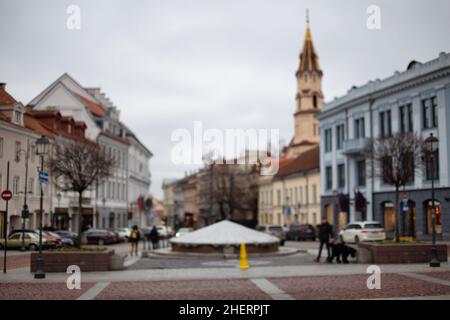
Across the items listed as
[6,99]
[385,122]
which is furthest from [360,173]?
[6,99]

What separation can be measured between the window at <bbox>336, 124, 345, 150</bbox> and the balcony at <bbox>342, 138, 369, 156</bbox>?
106 inches

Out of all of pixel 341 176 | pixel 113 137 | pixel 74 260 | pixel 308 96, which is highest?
pixel 308 96

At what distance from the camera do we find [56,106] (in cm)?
6638

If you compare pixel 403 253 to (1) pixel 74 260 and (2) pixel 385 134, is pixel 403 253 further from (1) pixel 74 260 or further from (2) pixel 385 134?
(2) pixel 385 134

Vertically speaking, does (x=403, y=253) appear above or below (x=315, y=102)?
below

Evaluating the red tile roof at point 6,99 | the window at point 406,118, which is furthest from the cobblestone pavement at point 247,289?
the window at point 406,118

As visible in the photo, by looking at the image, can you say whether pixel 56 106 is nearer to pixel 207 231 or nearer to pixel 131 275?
pixel 207 231

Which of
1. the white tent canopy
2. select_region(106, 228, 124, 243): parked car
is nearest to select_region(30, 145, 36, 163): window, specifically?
the white tent canopy

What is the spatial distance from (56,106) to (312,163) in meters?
30.4

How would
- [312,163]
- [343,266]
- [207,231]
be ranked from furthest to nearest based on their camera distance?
[312,163]
[207,231]
[343,266]

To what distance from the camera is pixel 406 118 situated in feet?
169

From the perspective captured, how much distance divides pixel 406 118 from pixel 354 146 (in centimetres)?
768
